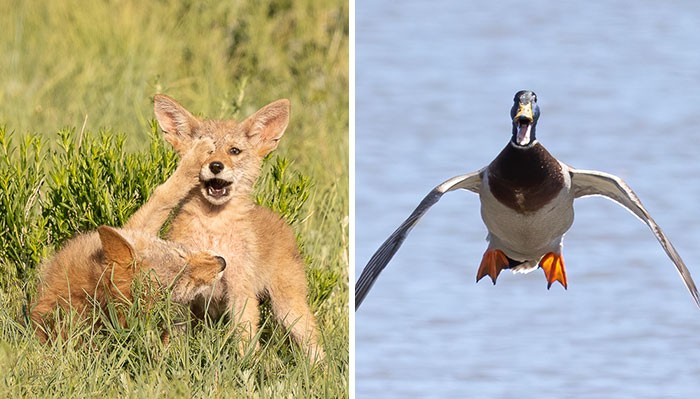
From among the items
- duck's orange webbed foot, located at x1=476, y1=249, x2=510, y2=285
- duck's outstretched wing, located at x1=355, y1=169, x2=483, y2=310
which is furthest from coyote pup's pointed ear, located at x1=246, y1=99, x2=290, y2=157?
duck's orange webbed foot, located at x1=476, y1=249, x2=510, y2=285

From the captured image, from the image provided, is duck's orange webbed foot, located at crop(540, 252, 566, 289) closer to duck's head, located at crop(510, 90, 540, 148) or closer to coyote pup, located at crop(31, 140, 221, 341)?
duck's head, located at crop(510, 90, 540, 148)

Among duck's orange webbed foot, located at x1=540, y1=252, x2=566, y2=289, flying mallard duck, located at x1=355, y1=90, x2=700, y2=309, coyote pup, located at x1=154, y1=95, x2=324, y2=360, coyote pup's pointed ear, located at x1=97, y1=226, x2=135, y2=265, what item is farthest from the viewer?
duck's orange webbed foot, located at x1=540, y1=252, x2=566, y2=289

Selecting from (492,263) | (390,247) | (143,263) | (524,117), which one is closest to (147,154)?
(390,247)

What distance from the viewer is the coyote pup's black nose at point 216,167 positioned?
13.9 ft

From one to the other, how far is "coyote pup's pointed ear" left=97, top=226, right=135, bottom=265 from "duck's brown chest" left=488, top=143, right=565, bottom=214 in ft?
7.48

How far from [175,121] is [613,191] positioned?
241cm

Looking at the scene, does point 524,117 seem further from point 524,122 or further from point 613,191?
point 613,191

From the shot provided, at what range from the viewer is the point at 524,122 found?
5.84m

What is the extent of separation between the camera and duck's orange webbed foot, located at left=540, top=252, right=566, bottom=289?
635cm

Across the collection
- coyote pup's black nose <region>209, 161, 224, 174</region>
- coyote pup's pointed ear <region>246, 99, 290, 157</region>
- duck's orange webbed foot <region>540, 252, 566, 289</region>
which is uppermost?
coyote pup's pointed ear <region>246, 99, 290, 157</region>

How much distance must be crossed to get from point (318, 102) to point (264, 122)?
136 inches

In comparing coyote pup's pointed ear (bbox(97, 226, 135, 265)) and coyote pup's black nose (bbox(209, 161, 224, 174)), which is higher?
coyote pup's black nose (bbox(209, 161, 224, 174))

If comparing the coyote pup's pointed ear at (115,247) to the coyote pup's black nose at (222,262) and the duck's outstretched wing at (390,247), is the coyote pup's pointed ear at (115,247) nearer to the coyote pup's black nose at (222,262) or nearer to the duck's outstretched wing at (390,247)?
the coyote pup's black nose at (222,262)

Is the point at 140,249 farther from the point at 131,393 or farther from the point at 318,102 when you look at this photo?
the point at 318,102
